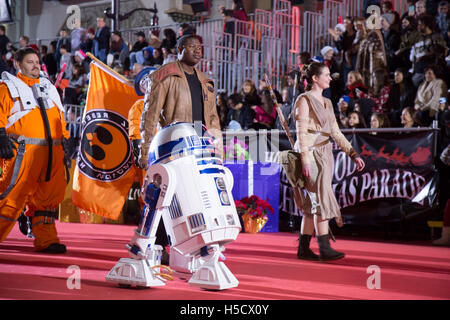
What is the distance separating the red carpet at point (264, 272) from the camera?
4207mm

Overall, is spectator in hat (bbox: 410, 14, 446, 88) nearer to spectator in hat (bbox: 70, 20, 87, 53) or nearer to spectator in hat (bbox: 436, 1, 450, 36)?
spectator in hat (bbox: 436, 1, 450, 36)

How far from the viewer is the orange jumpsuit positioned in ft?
19.9

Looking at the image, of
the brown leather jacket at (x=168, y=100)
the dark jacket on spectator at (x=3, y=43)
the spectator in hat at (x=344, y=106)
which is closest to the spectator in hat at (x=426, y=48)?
the spectator in hat at (x=344, y=106)

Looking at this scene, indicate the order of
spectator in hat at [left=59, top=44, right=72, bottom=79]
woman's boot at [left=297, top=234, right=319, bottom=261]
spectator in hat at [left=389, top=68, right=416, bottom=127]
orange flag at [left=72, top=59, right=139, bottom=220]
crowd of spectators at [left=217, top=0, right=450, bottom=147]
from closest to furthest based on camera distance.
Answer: woman's boot at [left=297, top=234, right=319, bottom=261] < orange flag at [left=72, top=59, right=139, bottom=220] < crowd of spectators at [left=217, top=0, right=450, bottom=147] < spectator in hat at [left=389, top=68, right=416, bottom=127] < spectator in hat at [left=59, top=44, right=72, bottom=79]

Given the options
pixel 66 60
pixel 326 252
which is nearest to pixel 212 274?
pixel 326 252

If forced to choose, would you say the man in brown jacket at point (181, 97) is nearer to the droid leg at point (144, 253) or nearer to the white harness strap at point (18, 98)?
the droid leg at point (144, 253)

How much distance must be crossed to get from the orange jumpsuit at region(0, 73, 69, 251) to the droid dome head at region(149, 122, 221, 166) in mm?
2121

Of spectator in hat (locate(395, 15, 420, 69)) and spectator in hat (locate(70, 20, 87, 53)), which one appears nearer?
spectator in hat (locate(395, 15, 420, 69))

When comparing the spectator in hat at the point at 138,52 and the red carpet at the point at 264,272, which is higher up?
the spectator in hat at the point at 138,52

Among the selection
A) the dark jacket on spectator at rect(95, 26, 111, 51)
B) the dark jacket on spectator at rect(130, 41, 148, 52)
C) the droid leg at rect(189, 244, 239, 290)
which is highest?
the dark jacket on spectator at rect(95, 26, 111, 51)

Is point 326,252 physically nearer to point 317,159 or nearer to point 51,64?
point 317,159

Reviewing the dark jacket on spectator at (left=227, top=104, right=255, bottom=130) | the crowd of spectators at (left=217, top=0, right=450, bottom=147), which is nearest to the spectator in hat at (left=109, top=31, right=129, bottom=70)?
the crowd of spectators at (left=217, top=0, right=450, bottom=147)

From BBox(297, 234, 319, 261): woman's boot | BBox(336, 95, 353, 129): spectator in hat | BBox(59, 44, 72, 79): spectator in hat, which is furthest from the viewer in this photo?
BBox(59, 44, 72, 79): spectator in hat

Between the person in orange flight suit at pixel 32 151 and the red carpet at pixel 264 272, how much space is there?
35 centimetres
